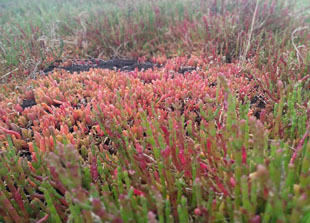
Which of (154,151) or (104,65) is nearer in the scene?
(154,151)

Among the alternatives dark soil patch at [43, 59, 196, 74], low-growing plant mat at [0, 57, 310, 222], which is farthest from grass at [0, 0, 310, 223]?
dark soil patch at [43, 59, 196, 74]

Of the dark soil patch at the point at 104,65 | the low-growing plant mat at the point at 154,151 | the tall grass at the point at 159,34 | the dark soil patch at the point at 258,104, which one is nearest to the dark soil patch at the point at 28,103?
the low-growing plant mat at the point at 154,151

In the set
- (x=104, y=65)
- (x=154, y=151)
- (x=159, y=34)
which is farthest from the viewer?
(x=159, y=34)

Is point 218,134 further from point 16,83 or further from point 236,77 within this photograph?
point 16,83

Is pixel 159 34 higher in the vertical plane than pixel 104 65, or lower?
higher

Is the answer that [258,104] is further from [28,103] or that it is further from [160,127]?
[28,103]

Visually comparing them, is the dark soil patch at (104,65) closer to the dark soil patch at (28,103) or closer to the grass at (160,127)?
the grass at (160,127)

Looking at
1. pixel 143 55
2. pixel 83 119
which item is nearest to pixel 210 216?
pixel 83 119

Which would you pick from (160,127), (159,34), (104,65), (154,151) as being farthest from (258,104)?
(159,34)
